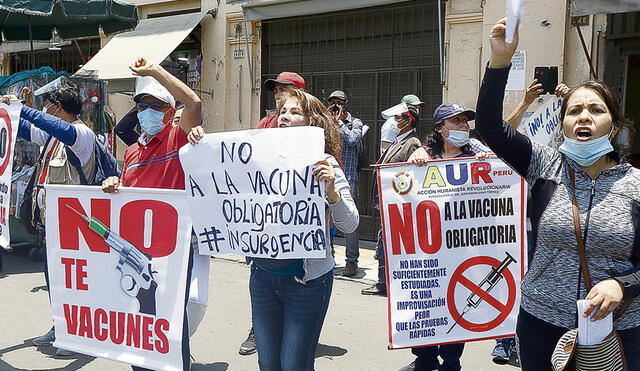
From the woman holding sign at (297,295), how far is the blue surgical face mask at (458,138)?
1.64 m

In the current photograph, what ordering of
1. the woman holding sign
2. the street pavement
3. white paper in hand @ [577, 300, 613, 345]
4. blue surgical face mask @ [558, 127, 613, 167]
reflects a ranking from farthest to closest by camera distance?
the street pavement, the woman holding sign, blue surgical face mask @ [558, 127, 613, 167], white paper in hand @ [577, 300, 613, 345]

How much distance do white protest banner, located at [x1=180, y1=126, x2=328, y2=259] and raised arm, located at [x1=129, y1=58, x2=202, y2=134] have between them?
189 millimetres

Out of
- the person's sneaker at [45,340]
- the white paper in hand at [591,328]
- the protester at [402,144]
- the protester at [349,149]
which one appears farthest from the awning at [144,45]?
the white paper in hand at [591,328]

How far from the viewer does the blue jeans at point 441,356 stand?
4223mm

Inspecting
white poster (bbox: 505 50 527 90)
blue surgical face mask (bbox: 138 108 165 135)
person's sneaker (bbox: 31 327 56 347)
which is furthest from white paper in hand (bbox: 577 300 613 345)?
white poster (bbox: 505 50 527 90)

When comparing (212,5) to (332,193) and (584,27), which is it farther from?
(332,193)

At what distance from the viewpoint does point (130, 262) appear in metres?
3.71

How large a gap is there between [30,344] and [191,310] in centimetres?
216

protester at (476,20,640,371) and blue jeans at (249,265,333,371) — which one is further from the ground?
protester at (476,20,640,371)

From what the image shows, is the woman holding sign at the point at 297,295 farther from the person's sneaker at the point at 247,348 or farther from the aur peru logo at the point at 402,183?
the person's sneaker at the point at 247,348

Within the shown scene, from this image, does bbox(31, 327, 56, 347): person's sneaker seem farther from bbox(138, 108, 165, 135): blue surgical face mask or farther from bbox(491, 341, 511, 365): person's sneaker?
bbox(491, 341, 511, 365): person's sneaker

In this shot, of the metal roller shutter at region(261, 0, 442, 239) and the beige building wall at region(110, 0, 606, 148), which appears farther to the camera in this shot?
the metal roller shutter at region(261, 0, 442, 239)

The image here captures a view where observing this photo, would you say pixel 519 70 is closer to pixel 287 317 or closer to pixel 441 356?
pixel 441 356

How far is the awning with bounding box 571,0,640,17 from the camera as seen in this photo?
5.89 meters
